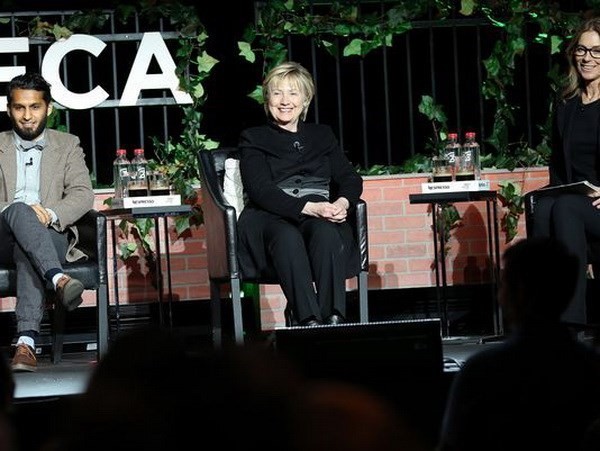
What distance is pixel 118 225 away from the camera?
6.29 m

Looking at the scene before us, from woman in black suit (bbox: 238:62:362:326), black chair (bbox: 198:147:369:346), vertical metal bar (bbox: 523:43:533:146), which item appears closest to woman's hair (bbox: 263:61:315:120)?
woman in black suit (bbox: 238:62:362:326)

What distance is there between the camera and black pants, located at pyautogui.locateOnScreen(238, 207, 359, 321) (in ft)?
15.8

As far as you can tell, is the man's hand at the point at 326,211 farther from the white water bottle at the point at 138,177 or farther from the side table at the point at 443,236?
the white water bottle at the point at 138,177

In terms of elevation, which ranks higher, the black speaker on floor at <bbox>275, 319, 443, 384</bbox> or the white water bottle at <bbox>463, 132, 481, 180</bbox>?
the white water bottle at <bbox>463, 132, 481, 180</bbox>

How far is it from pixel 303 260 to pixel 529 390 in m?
2.80

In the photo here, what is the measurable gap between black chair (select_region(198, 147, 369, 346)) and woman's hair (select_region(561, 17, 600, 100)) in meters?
1.03

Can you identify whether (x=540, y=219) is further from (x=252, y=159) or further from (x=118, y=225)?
(x=118, y=225)

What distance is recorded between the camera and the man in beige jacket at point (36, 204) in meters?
4.93

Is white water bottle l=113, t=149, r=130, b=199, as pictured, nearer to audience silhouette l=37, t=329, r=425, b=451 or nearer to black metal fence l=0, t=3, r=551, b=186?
black metal fence l=0, t=3, r=551, b=186

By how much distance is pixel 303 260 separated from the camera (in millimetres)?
4855

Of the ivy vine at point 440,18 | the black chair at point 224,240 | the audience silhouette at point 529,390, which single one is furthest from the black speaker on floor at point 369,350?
the ivy vine at point 440,18

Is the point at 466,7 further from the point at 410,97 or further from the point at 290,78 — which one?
the point at 290,78

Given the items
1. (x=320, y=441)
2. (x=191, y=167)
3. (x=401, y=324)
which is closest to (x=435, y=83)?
(x=191, y=167)

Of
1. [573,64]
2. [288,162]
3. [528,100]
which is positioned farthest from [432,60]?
[288,162]
